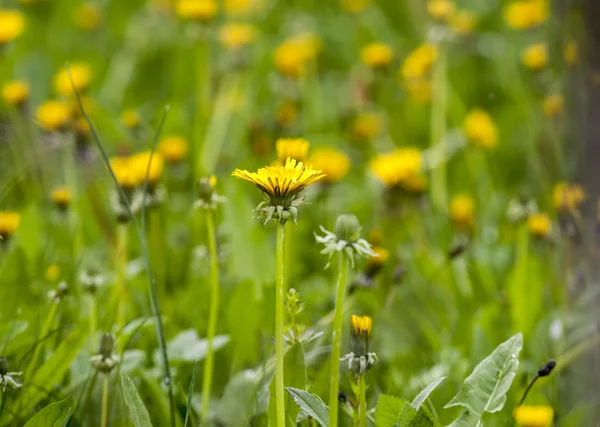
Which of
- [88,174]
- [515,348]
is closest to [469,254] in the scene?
[515,348]

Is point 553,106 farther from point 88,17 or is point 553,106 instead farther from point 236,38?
point 88,17

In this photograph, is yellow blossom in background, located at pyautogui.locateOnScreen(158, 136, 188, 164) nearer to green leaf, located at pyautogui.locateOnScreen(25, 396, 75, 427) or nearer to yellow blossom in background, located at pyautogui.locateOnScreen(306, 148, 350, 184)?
yellow blossom in background, located at pyautogui.locateOnScreen(306, 148, 350, 184)

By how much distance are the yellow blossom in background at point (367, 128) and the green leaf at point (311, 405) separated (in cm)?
157

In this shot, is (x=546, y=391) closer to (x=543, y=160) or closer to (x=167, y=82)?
(x=543, y=160)

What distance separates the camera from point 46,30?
10.3ft

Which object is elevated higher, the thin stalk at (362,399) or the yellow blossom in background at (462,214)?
the yellow blossom in background at (462,214)

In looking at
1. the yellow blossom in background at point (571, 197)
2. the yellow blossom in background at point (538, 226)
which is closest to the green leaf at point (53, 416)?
the yellow blossom in background at point (571, 197)

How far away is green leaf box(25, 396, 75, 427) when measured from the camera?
3.03ft

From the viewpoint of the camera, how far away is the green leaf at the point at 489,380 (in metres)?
0.97

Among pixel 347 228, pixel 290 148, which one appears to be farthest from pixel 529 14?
pixel 347 228

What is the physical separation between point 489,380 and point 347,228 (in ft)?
1.07

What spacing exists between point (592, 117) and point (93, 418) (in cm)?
85

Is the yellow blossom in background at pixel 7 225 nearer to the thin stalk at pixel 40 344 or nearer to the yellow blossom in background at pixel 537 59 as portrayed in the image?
the thin stalk at pixel 40 344

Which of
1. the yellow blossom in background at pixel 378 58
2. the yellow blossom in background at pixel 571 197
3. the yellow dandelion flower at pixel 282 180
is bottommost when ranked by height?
the yellow dandelion flower at pixel 282 180
